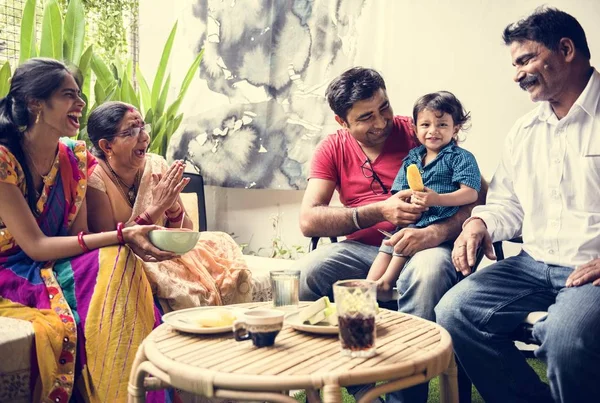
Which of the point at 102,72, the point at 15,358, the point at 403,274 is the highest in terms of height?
the point at 102,72

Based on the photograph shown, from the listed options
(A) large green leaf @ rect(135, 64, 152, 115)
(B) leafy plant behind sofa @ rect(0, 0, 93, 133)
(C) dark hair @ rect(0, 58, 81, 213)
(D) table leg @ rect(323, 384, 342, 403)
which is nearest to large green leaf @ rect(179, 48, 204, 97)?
(A) large green leaf @ rect(135, 64, 152, 115)

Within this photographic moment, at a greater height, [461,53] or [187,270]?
[461,53]

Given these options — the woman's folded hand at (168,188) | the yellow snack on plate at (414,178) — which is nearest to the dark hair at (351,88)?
the yellow snack on plate at (414,178)

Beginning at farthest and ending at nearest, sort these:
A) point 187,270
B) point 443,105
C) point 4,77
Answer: point 4,77, point 187,270, point 443,105

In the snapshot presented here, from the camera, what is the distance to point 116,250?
2115 millimetres

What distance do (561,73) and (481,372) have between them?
103 centimetres

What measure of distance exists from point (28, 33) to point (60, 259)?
1593 millimetres

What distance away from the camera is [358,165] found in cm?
268

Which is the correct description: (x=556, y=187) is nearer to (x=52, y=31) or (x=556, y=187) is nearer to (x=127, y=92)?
(x=127, y=92)

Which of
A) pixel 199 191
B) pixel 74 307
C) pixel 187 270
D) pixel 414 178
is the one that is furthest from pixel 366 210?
pixel 199 191

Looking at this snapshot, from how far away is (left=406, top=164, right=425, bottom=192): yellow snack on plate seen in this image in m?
2.28

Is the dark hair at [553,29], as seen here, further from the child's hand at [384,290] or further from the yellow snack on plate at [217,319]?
the yellow snack on plate at [217,319]

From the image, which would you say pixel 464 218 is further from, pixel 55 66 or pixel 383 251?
pixel 55 66

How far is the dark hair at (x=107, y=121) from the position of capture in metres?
2.48
